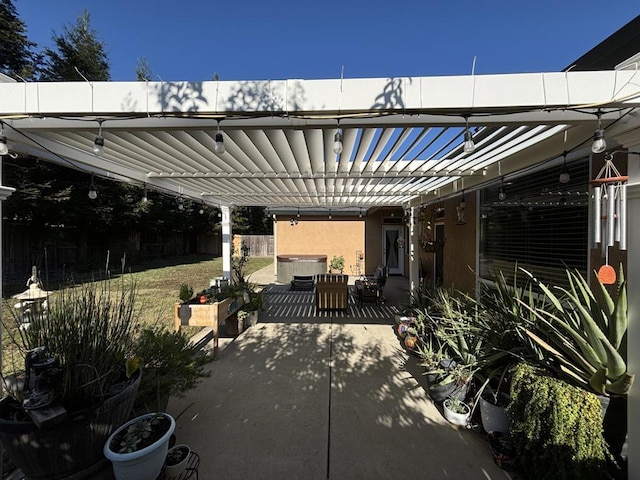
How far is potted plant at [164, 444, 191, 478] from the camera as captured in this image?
2.01 m

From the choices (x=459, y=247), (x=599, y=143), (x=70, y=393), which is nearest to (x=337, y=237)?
(x=459, y=247)

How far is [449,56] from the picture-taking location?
4.75 metres

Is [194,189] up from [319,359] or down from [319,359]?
up

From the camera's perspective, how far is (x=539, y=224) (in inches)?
144

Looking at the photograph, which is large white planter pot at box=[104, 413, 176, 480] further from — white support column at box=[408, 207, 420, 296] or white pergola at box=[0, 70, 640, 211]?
white support column at box=[408, 207, 420, 296]

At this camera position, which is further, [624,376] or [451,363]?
[451,363]

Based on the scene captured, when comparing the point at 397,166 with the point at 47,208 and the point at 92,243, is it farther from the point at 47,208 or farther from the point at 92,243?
the point at 92,243

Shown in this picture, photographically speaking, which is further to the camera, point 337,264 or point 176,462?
point 337,264

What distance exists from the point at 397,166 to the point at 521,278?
7.96ft

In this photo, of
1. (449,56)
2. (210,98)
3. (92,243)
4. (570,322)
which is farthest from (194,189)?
(92,243)

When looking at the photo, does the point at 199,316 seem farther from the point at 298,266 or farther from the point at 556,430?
the point at 298,266

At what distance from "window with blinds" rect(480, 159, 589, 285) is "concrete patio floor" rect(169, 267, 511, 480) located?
1994 millimetres

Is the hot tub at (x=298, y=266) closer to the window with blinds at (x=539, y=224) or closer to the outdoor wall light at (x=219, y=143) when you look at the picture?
the window with blinds at (x=539, y=224)

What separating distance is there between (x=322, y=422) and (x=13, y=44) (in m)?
17.9
